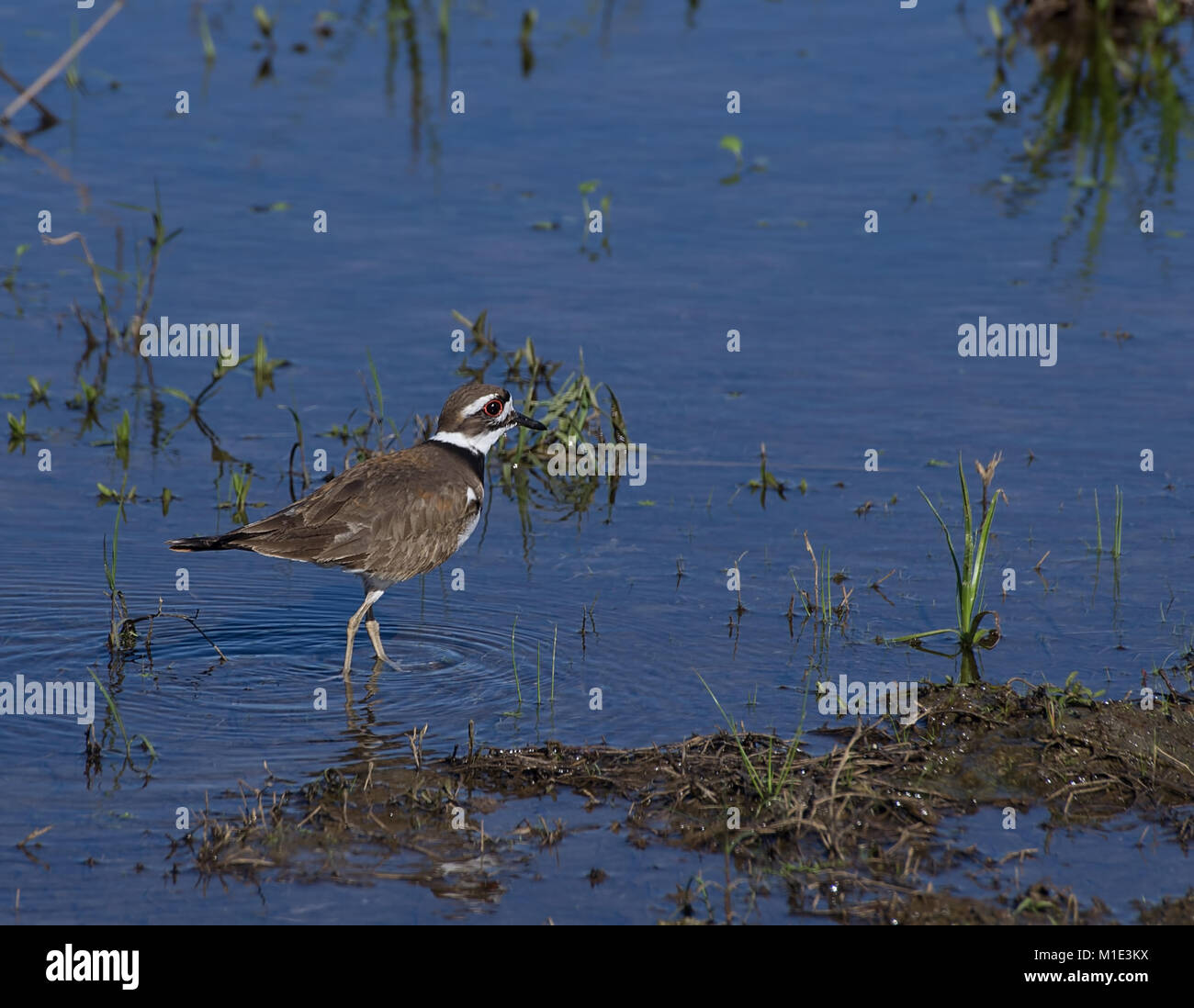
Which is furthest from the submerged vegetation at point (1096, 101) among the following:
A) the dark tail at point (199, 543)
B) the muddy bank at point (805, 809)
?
the dark tail at point (199, 543)

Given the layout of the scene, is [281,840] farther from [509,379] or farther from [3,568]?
[509,379]

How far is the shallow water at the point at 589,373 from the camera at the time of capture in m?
9.45

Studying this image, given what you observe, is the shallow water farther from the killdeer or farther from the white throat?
the white throat

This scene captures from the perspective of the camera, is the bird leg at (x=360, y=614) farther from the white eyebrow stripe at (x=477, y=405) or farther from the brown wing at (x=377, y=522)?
the white eyebrow stripe at (x=477, y=405)

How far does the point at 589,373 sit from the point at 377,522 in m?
4.29

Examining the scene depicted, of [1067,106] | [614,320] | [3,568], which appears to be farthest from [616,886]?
[1067,106]

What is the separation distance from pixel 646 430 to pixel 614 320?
1.98 m

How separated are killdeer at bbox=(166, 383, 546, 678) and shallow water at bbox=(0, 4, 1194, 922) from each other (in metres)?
0.51

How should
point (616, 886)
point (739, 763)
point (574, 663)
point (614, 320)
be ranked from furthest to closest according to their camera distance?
1. point (614, 320)
2. point (574, 663)
3. point (739, 763)
4. point (616, 886)

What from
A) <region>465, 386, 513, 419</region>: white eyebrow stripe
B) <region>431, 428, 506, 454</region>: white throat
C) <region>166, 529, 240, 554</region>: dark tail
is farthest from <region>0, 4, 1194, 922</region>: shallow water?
<region>465, 386, 513, 419</region>: white eyebrow stripe

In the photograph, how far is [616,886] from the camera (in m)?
7.36

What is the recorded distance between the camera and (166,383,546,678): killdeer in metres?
10.3

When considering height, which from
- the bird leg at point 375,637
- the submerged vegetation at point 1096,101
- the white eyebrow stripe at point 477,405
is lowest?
the bird leg at point 375,637

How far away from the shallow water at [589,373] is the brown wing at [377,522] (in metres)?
0.60
